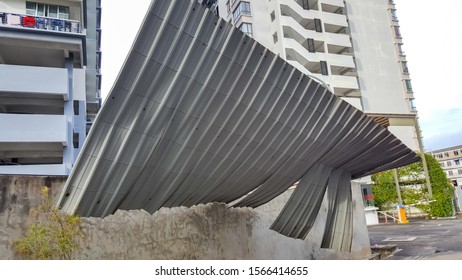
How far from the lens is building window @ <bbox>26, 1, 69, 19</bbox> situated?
2161cm

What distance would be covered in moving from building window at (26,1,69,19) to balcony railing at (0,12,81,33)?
107cm

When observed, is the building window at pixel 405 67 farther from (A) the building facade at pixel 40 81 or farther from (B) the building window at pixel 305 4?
(A) the building facade at pixel 40 81

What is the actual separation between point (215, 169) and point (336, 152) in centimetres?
432

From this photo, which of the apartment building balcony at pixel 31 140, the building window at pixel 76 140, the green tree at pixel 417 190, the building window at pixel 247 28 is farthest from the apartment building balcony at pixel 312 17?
the apartment building balcony at pixel 31 140

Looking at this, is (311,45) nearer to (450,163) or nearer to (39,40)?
(450,163)

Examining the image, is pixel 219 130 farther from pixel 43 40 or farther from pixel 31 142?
pixel 43 40

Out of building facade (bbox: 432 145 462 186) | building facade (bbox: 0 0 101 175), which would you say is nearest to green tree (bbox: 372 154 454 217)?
building facade (bbox: 432 145 462 186)

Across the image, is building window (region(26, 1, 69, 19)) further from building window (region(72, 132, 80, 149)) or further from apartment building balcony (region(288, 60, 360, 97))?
apartment building balcony (region(288, 60, 360, 97))

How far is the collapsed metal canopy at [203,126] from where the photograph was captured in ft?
22.1

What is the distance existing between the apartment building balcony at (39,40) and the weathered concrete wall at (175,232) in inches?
626
